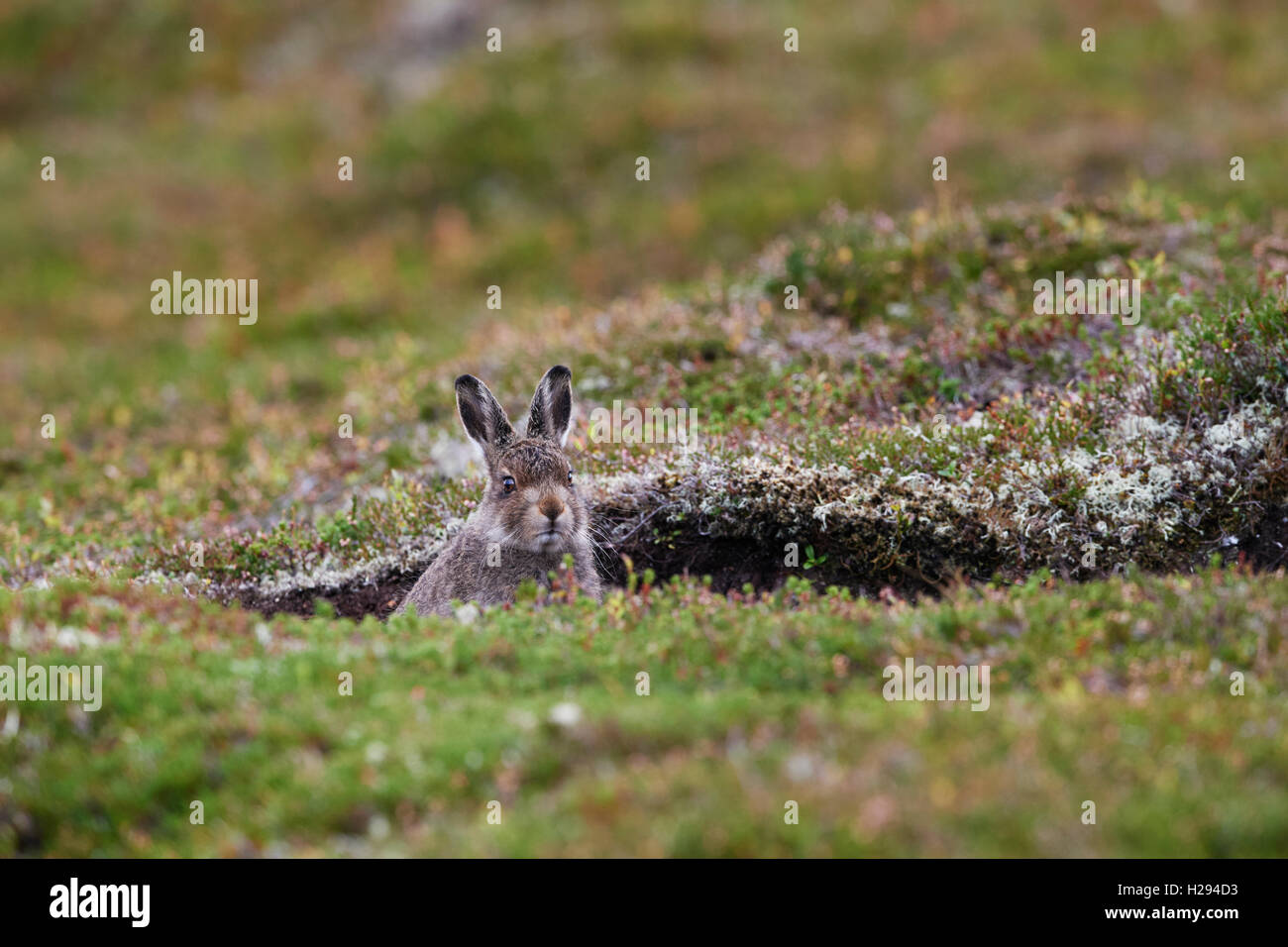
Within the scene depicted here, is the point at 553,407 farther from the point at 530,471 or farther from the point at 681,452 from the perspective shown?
the point at 681,452

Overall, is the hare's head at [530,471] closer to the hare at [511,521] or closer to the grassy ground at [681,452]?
the hare at [511,521]

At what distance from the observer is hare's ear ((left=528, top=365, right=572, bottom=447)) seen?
39.7ft

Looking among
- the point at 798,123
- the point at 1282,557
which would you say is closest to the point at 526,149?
the point at 798,123

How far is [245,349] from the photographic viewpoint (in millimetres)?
25156

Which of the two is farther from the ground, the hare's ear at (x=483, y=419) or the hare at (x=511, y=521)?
the hare's ear at (x=483, y=419)

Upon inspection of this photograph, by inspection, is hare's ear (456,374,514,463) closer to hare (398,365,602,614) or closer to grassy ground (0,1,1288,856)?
hare (398,365,602,614)

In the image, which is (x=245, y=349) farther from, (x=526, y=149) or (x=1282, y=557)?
(x=1282, y=557)

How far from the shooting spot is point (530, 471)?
37.5ft

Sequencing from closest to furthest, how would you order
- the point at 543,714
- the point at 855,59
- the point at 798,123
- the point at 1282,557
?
1. the point at 543,714
2. the point at 1282,557
3. the point at 798,123
4. the point at 855,59

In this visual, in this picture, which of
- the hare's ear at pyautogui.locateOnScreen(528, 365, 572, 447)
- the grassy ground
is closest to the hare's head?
the hare's ear at pyautogui.locateOnScreen(528, 365, 572, 447)

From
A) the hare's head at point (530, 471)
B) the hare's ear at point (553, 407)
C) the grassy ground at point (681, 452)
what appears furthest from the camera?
the hare's ear at point (553, 407)

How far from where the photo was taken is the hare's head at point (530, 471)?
1114 cm

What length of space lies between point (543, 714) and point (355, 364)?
1571 cm

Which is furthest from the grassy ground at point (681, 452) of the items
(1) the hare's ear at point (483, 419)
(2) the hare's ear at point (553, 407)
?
(1) the hare's ear at point (483, 419)
